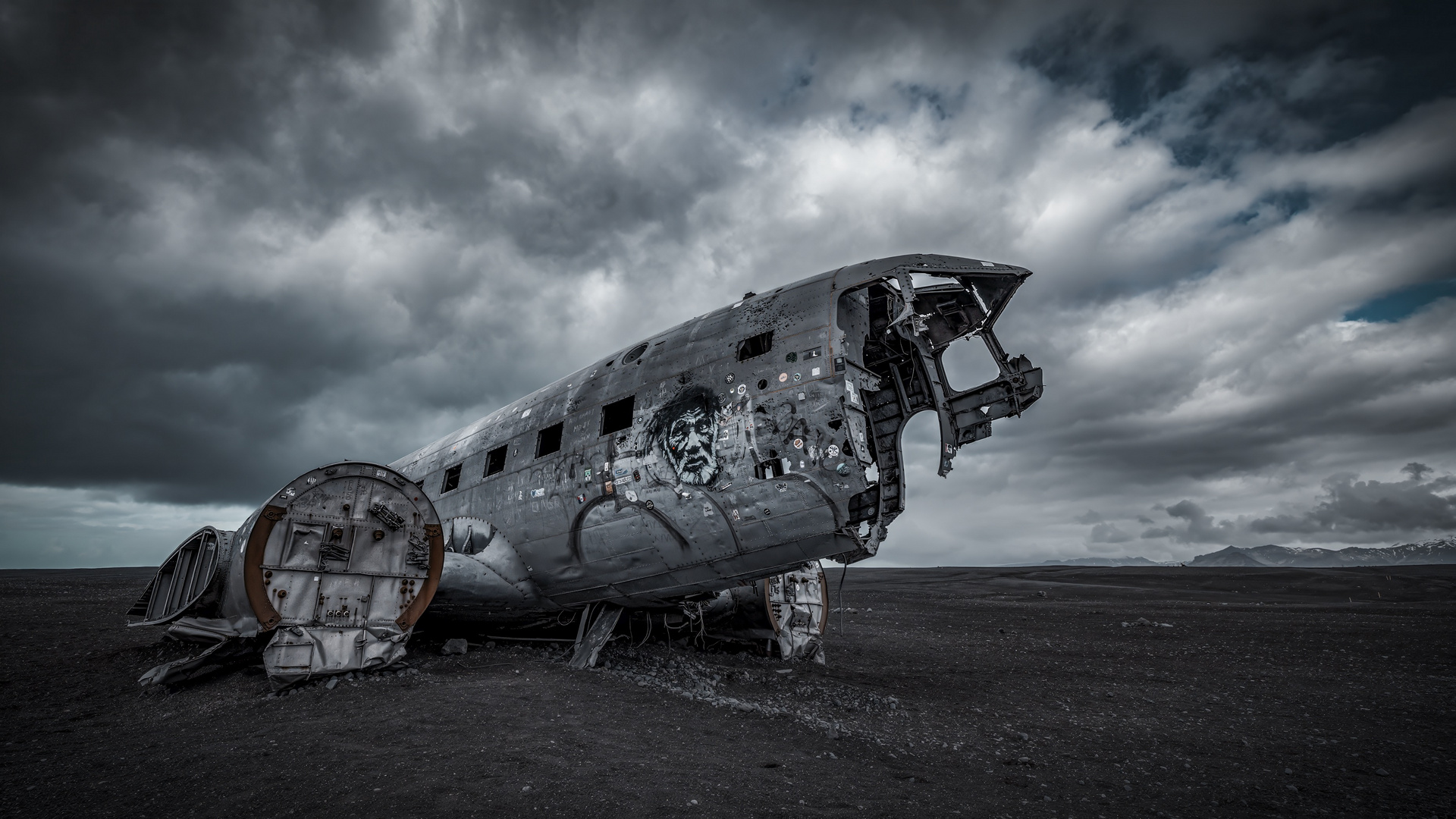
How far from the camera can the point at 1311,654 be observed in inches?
620

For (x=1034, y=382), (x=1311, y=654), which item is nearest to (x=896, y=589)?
(x=1311, y=654)

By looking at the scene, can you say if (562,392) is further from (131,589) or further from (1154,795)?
(131,589)

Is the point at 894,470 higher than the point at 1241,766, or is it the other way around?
the point at 894,470

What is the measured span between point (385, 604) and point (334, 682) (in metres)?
1.23

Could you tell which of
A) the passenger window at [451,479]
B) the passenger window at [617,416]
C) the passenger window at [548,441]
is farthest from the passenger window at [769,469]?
the passenger window at [451,479]

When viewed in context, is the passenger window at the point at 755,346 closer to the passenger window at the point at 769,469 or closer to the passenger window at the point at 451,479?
the passenger window at the point at 769,469

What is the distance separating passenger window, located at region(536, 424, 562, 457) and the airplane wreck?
36 millimetres

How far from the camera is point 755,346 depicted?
30.2ft

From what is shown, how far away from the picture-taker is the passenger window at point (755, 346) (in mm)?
9070

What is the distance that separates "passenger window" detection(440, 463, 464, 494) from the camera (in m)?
13.7

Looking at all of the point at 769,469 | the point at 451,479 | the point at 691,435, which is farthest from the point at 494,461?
the point at 769,469

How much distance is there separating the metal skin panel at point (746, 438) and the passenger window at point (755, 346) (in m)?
0.04

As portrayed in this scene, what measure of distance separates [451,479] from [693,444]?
7.41m

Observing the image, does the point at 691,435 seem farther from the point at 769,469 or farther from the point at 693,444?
the point at 769,469
